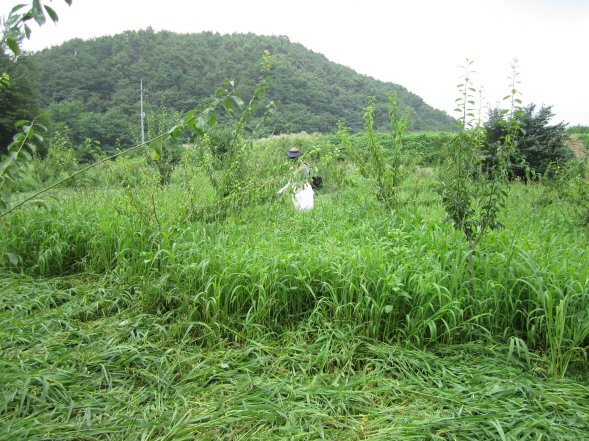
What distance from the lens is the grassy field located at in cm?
160

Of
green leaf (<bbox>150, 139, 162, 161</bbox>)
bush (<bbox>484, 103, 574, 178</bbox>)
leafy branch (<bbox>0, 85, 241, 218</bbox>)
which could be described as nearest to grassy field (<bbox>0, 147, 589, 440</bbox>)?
leafy branch (<bbox>0, 85, 241, 218</bbox>)

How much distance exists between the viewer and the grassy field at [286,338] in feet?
5.25

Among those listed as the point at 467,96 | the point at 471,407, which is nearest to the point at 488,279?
the point at 471,407

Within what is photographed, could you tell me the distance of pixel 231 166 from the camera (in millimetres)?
4332

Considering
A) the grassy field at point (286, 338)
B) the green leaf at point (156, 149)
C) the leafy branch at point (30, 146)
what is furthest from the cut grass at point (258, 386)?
the green leaf at point (156, 149)

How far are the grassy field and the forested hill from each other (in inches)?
538

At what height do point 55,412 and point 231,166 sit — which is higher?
point 231,166

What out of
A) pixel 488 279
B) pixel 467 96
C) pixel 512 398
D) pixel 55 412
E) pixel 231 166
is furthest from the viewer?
pixel 231 166

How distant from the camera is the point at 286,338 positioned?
229 centimetres

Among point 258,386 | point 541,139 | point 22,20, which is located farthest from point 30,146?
point 541,139

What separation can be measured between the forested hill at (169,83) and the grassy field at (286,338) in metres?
13.7

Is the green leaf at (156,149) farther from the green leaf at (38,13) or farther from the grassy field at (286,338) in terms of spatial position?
the grassy field at (286,338)

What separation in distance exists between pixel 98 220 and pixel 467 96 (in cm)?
407

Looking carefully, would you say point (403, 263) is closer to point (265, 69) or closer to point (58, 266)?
point (265, 69)
